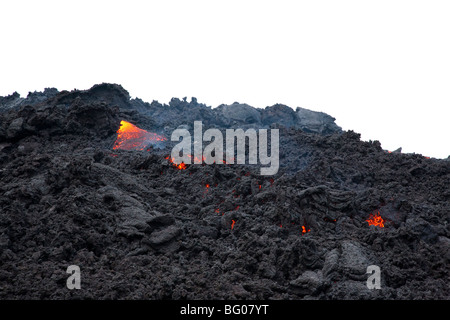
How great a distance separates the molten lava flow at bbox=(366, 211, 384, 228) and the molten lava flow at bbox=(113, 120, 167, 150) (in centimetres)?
1174

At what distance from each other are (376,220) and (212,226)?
4964 millimetres

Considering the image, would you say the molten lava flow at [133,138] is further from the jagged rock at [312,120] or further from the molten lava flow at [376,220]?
the jagged rock at [312,120]

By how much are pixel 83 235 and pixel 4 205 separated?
2.94 meters

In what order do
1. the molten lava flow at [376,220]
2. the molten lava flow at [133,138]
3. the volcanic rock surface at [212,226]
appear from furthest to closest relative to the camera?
the molten lava flow at [133,138] < the molten lava flow at [376,220] < the volcanic rock surface at [212,226]

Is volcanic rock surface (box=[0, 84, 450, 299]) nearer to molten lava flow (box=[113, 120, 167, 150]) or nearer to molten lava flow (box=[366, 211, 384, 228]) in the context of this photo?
molten lava flow (box=[366, 211, 384, 228])

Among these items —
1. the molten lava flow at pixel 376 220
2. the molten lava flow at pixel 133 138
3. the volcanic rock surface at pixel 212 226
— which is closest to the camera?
the volcanic rock surface at pixel 212 226

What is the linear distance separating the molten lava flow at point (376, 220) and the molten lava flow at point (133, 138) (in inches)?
462

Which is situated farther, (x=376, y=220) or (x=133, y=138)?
(x=133, y=138)

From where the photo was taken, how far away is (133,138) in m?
21.1

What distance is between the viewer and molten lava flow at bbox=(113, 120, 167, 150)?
20.2 meters

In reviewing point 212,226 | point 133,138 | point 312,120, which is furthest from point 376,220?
point 312,120

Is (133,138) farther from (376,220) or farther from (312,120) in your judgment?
(312,120)

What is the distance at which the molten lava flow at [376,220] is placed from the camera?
12.2 metres

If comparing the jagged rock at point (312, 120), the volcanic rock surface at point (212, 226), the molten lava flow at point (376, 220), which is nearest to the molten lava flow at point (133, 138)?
the volcanic rock surface at point (212, 226)
